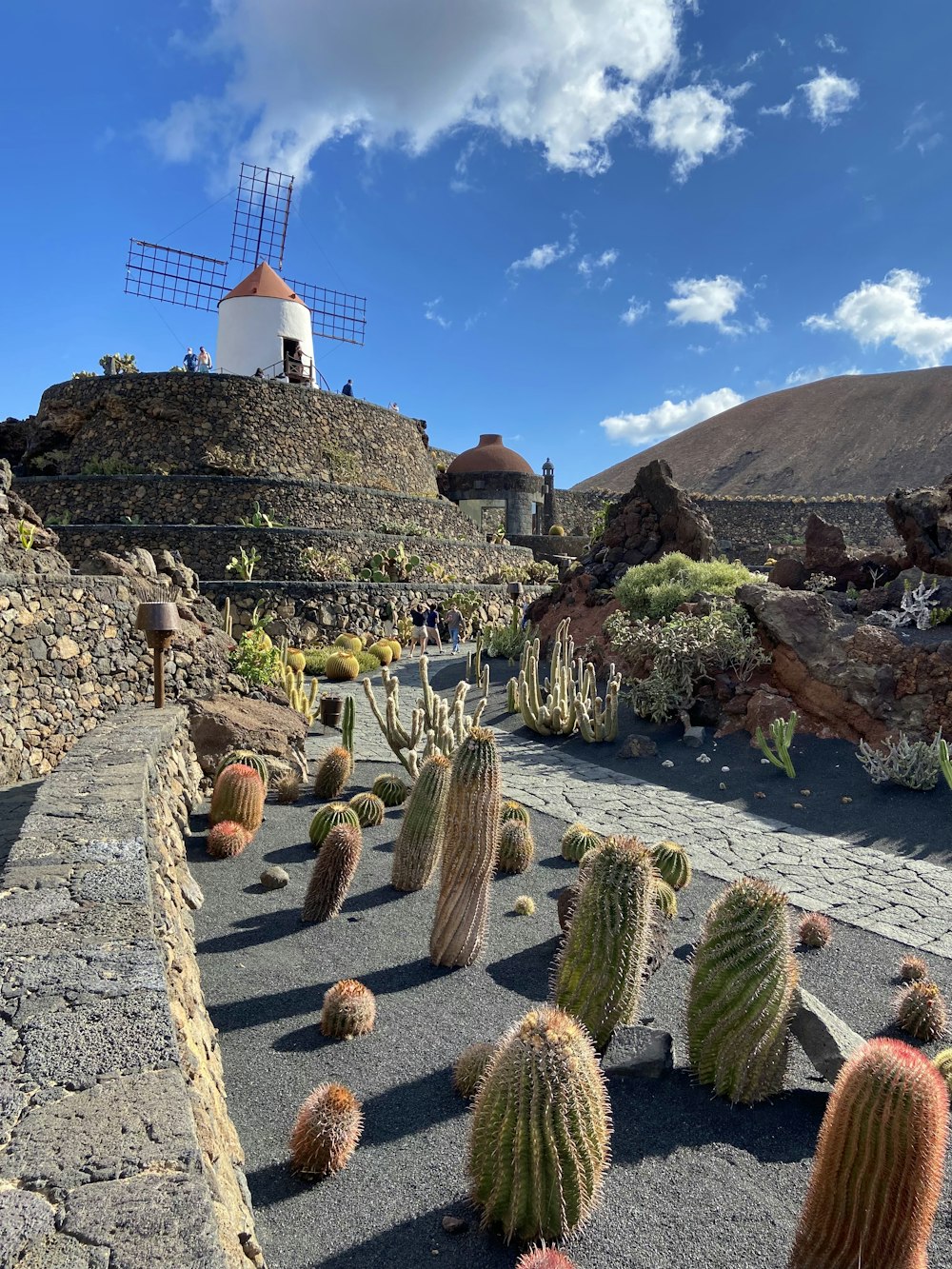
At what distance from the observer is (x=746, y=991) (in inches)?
122

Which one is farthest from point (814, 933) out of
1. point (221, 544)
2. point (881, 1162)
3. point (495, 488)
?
point (495, 488)

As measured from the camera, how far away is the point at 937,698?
28.9 feet

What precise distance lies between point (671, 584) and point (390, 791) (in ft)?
22.7

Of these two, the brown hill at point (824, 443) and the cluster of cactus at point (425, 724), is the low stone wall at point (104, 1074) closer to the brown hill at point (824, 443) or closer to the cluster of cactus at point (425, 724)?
the cluster of cactus at point (425, 724)

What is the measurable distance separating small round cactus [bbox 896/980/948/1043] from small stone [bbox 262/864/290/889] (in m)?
3.55

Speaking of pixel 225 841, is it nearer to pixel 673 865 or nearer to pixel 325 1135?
pixel 673 865

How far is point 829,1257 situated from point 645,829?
15.0 ft

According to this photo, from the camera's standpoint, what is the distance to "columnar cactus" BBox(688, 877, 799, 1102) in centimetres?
309

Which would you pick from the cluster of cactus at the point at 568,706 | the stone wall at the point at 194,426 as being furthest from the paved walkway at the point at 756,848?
the stone wall at the point at 194,426

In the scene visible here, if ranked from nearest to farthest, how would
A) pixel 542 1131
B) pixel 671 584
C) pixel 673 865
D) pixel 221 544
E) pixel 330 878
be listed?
pixel 542 1131 < pixel 330 878 < pixel 673 865 < pixel 671 584 < pixel 221 544

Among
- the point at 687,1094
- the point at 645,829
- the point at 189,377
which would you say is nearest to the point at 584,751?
the point at 645,829

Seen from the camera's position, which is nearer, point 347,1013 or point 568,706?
point 347,1013

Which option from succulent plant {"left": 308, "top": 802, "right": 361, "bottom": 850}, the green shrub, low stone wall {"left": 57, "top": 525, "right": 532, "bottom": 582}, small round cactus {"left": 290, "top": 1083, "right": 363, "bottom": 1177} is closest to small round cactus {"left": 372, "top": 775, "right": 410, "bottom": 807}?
succulent plant {"left": 308, "top": 802, "right": 361, "bottom": 850}

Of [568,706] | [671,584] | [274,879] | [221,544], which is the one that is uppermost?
[221,544]
